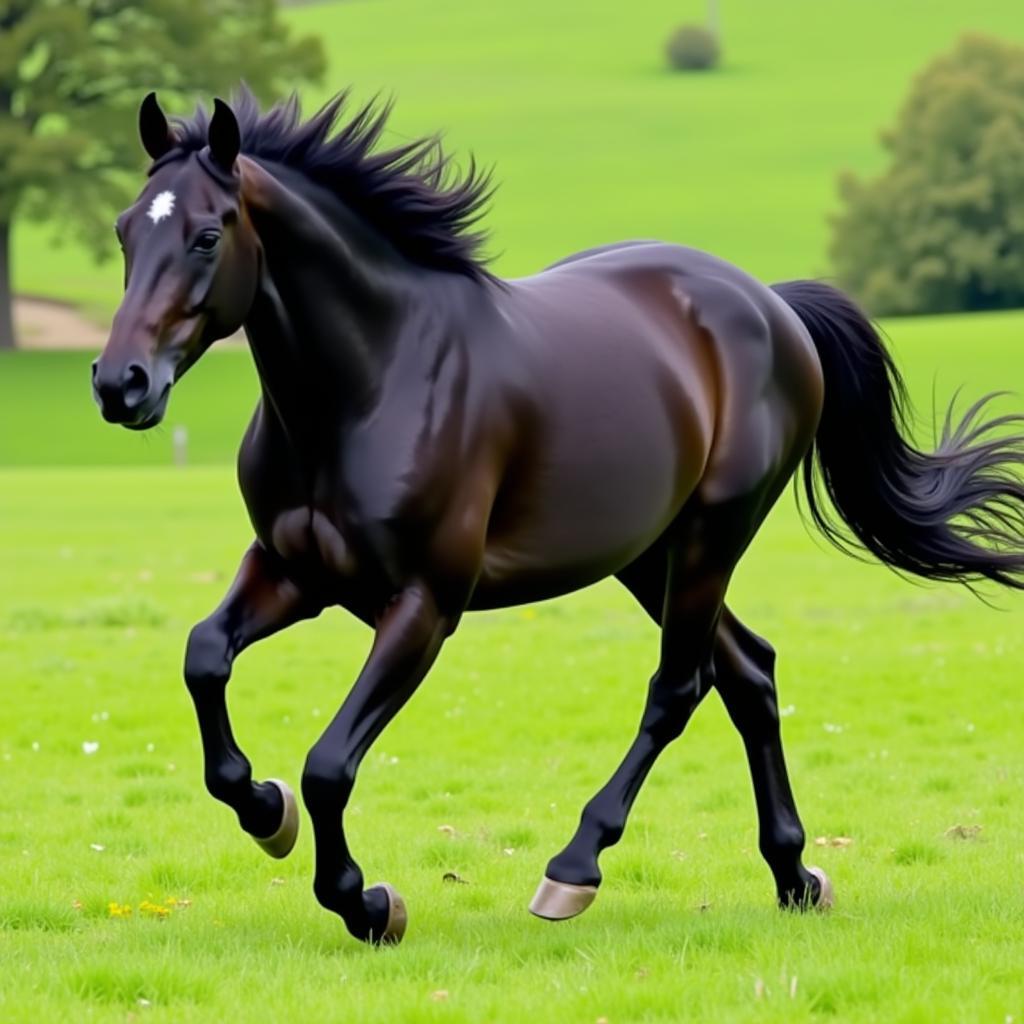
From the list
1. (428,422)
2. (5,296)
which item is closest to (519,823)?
(428,422)

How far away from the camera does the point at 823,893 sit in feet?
20.9

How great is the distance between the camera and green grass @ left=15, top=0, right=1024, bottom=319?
249 feet

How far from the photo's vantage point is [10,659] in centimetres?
1366

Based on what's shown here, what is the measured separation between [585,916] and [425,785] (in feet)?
10.8

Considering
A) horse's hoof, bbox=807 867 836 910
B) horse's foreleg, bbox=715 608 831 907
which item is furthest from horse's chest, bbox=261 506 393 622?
horse's hoof, bbox=807 867 836 910

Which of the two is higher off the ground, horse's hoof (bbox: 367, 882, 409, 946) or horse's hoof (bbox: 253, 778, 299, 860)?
horse's hoof (bbox: 253, 778, 299, 860)

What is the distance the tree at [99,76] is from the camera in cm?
5091

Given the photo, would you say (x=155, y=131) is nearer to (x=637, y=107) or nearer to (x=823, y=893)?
(x=823, y=893)

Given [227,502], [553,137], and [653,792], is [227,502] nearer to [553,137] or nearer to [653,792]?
[653,792]

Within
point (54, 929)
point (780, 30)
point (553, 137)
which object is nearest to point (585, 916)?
point (54, 929)

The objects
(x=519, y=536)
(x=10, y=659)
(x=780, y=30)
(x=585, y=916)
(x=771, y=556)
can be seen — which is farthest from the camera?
→ (x=780, y=30)

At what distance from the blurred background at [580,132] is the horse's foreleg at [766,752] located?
29.9 feet

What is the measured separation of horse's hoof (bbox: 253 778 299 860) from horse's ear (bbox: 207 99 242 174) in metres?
1.91

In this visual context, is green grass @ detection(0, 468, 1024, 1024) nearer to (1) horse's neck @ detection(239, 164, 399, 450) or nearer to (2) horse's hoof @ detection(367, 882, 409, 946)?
(2) horse's hoof @ detection(367, 882, 409, 946)
